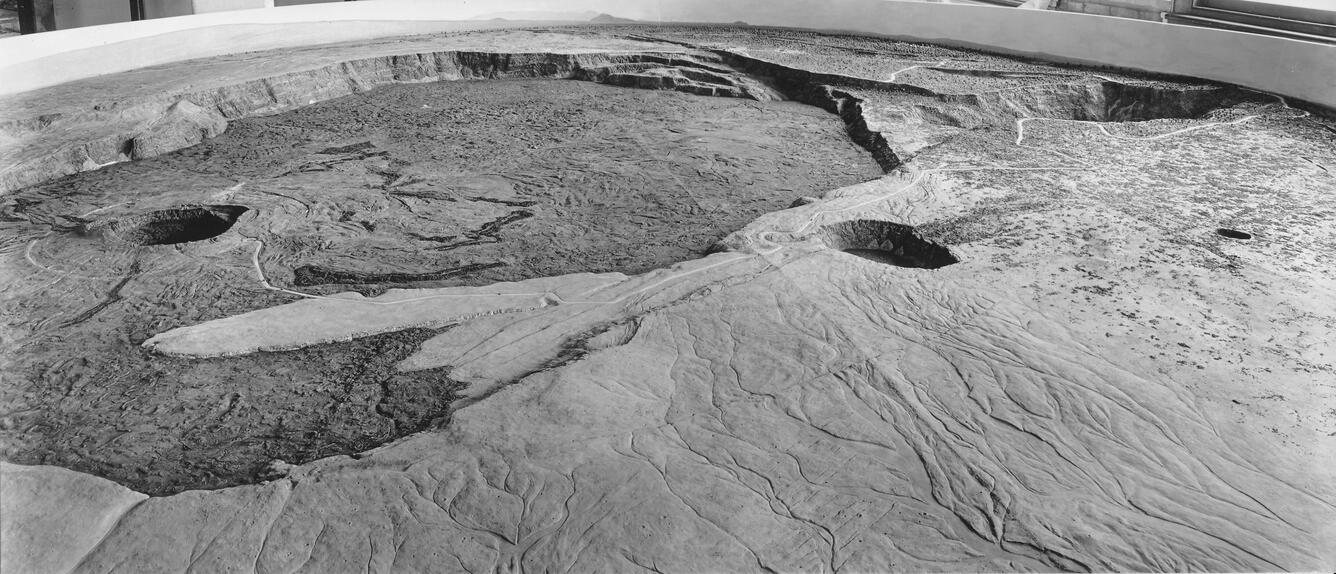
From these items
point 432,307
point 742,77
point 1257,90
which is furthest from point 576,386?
point 1257,90

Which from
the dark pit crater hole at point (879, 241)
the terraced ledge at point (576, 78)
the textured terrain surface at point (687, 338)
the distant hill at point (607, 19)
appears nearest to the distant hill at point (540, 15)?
the distant hill at point (607, 19)

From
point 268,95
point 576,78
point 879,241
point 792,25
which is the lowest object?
point 879,241

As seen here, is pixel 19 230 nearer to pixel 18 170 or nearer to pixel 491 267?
pixel 18 170

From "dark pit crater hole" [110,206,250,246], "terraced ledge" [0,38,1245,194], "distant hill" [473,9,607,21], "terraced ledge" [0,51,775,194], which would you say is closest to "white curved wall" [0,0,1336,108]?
"distant hill" [473,9,607,21]

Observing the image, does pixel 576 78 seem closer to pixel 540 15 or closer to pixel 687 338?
pixel 540 15

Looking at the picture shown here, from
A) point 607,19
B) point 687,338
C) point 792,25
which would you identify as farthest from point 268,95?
point 792,25

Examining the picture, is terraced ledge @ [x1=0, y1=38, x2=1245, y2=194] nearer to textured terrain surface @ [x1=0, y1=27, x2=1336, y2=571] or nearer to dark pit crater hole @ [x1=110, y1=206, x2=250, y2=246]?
textured terrain surface @ [x1=0, y1=27, x2=1336, y2=571]

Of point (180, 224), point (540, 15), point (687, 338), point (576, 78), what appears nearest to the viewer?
point (687, 338)

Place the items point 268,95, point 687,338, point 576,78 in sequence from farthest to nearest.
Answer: point 576,78, point 268,95, point 687,338
